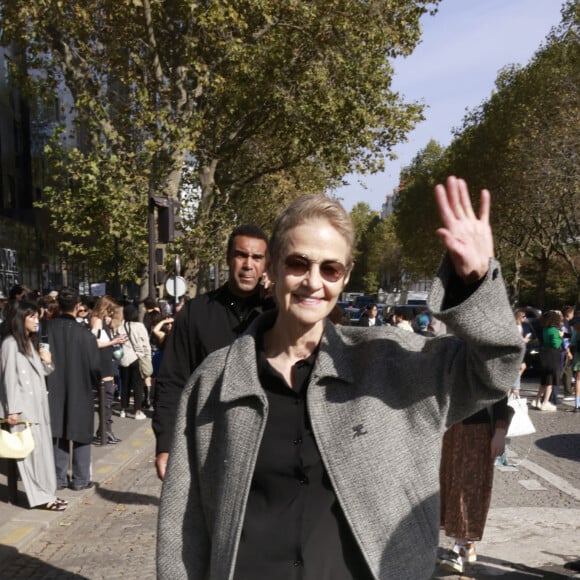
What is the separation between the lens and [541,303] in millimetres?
41188

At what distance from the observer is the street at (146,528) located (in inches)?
224

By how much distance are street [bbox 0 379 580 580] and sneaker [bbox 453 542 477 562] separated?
6 cm

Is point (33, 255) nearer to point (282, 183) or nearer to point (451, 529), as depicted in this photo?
point (282, 183)

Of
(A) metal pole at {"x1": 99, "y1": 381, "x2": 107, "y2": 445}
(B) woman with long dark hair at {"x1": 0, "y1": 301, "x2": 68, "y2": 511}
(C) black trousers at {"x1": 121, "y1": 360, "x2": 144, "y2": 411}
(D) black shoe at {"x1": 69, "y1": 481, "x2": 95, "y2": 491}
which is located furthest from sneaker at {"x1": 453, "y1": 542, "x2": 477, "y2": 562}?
(C) black trousers at {"x1": 121, "y1": 360, "x2": 144, "y2": 411}

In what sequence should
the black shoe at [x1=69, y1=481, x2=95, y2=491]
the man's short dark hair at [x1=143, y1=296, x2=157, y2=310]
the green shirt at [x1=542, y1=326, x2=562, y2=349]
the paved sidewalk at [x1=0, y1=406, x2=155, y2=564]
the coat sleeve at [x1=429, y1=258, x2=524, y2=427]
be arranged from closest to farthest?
the coat sleeve at [x1=429, y1=258, x2=524, y2=427] < the paved sidewalk at [x1=0, y1=406, x2=155, y2=564] < the black shoe at [x1=69, y1=481, x2=95, y2=491] < the green shirt at [x1=542, y1=326, x2=562, y2=349] < the man's short dark hair at [x1=143, y1=296, x2=157, y2=310]

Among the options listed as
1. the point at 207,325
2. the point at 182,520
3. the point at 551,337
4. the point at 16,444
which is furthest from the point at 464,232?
Answer: the point at 551,337

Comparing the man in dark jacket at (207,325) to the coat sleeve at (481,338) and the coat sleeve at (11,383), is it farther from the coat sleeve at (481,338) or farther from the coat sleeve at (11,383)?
the coat sleeve at (11,383)

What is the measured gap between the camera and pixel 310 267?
2.14 metres

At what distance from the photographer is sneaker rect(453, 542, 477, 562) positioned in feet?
17.9

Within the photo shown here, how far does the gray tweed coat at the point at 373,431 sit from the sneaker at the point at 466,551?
3.60 metres

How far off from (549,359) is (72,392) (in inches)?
357

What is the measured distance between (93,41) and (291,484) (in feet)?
72.4

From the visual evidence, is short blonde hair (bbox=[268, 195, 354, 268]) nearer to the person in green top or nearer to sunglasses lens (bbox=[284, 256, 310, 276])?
sunglasses lens (bbox=[284, 256, 310, 276])

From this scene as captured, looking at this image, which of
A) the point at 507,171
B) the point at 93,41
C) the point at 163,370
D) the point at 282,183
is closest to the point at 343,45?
the point at 93,41
